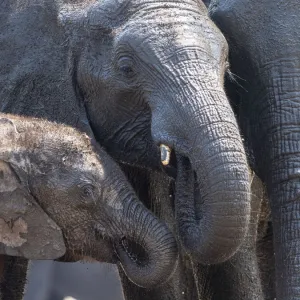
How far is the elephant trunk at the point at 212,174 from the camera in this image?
294cm

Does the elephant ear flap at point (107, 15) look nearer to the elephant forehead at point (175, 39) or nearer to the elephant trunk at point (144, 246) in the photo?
the elephant forehead at point (175, 39)

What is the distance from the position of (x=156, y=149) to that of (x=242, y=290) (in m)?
0.73

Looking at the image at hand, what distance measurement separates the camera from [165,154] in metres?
3.18

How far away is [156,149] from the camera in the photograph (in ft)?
10.9

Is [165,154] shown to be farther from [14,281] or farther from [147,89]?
[14,281]

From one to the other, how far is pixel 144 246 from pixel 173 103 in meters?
0.39

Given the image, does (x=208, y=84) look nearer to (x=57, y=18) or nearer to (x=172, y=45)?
(x=172, y=45)

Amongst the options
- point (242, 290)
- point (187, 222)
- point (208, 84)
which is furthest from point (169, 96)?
point (242, 290)

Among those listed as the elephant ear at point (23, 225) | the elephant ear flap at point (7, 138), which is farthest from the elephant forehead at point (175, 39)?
the elephant ear at point (23, 225)

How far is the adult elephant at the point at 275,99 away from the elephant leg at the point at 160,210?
322 mm

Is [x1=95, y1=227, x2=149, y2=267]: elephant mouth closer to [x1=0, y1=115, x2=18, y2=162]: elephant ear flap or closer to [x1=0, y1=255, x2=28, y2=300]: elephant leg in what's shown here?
[x1=0, y1=115, x2=18, y2=162]: elephant ear flap

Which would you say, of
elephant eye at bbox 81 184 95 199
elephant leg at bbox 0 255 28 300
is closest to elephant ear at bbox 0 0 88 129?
elephant eye at bbox 81 184 95 199

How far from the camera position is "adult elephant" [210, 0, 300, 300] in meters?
3.34

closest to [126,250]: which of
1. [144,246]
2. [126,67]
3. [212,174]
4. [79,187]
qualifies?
[144,246]
